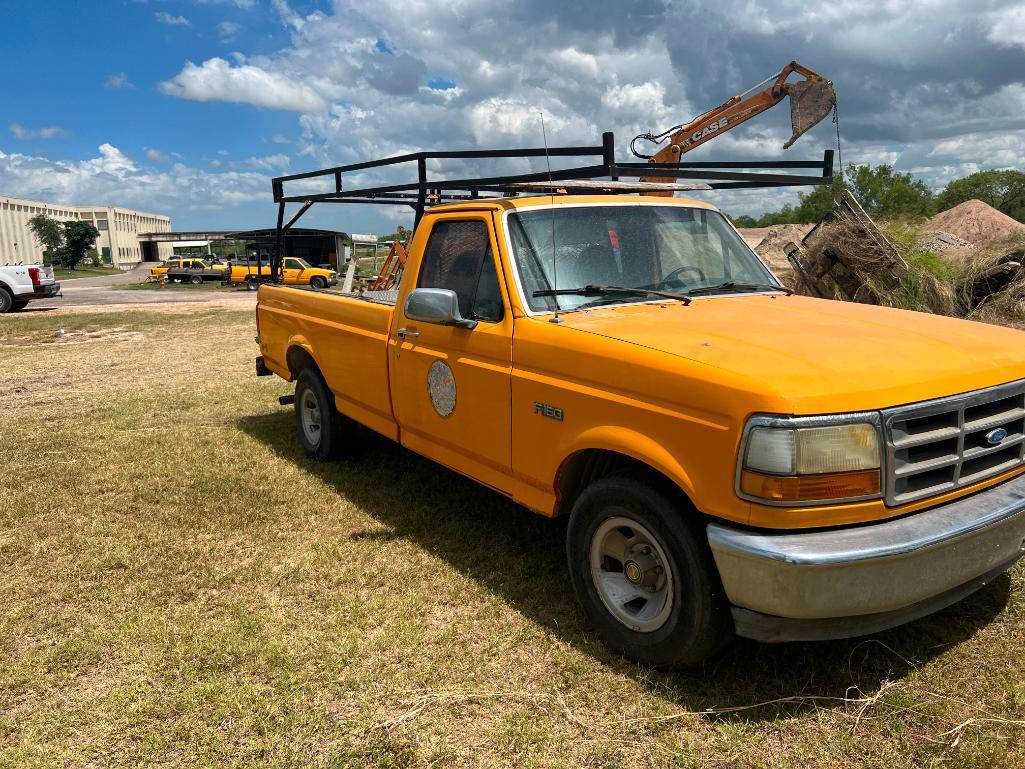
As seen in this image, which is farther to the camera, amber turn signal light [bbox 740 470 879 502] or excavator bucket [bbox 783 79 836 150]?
excavator bucket [bbox 783 79 836 150]

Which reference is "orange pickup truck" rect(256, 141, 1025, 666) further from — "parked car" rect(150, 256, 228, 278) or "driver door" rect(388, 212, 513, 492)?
"parked car" rect(150, 256, 228, 278)

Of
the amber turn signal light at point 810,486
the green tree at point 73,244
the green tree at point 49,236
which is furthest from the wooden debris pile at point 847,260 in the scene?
the green tree at point 49,236

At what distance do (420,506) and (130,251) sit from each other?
13854cm

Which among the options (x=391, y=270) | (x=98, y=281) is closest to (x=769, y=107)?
(x=391, y=270)

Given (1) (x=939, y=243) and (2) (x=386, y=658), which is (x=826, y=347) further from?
(1) (x=939, y=243)

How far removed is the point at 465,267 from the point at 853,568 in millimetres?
2580

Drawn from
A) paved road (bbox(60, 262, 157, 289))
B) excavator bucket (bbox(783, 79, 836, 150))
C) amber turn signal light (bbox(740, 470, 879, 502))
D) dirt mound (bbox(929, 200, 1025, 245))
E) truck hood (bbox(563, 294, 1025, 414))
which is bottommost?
paved road (bbox(60, 262, 157, 289))

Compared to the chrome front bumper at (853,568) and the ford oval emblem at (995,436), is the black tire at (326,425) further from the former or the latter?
the ford oval emblem at (995,436)

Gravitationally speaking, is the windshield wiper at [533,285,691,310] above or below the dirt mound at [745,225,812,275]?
below

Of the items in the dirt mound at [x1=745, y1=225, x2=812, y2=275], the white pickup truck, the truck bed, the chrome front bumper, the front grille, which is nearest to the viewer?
the chrome front bumper

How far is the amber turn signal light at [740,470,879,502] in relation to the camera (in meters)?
2.62

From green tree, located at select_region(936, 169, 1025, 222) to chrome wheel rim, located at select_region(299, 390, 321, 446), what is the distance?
53020 millimetres

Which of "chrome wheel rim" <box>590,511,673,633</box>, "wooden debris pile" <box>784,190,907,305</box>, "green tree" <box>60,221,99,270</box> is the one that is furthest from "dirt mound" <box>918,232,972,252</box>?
"green tree" <box>60,221,99,270</box>

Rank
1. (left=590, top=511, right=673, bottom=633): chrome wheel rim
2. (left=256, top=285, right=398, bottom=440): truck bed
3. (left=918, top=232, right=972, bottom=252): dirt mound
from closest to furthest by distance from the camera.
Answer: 1. (left=590, top=511, right=673, bottom=633): chrome wheel rim
2. (left=256, top=285, right=398, bottom=440): truck bed
3. (left=918, top=232, right=972, bottom=252): dirt mound
